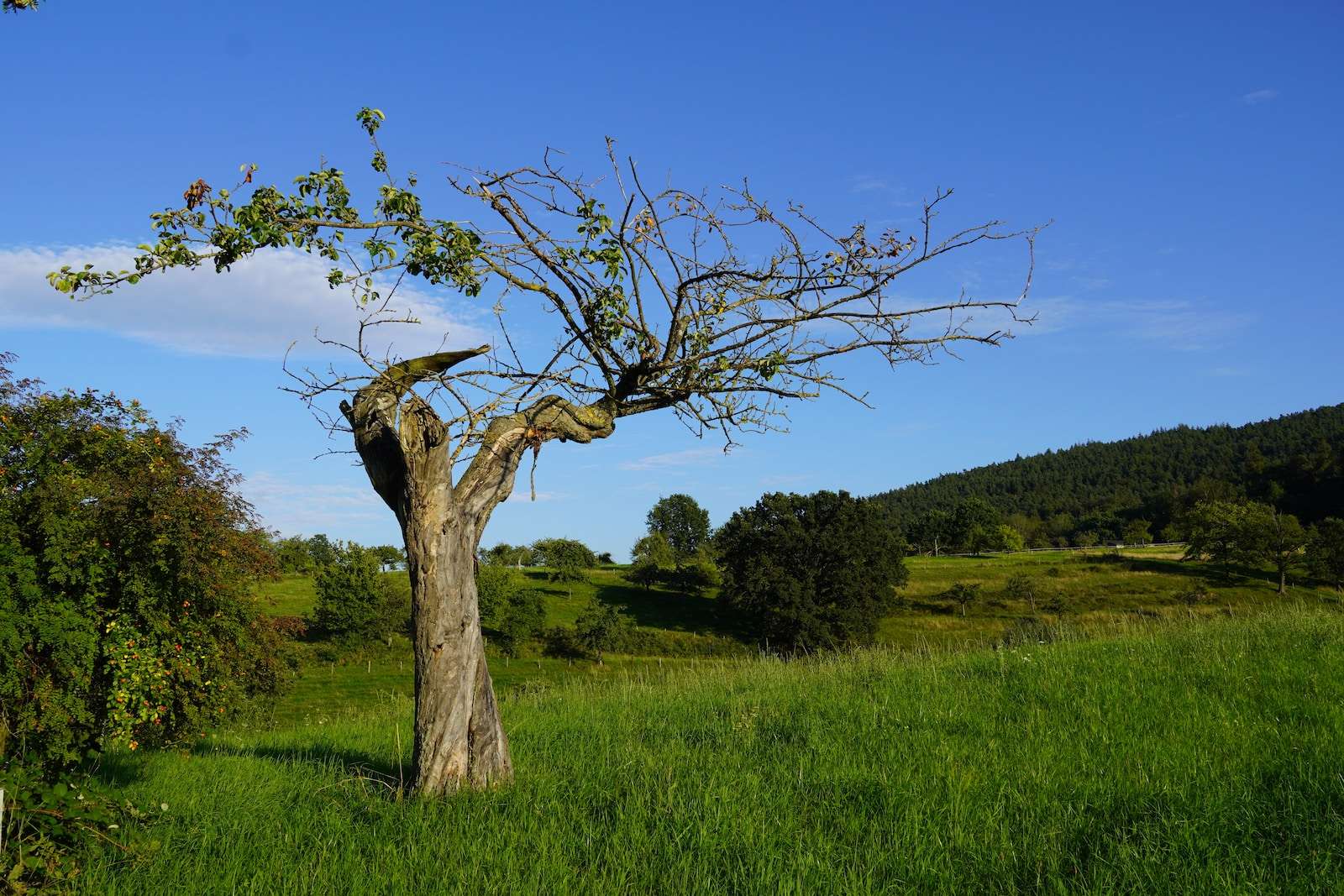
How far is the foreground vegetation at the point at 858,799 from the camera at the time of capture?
18.1 feet

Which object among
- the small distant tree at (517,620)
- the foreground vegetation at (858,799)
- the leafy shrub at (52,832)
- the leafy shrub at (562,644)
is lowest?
the leafy shrub at (562,644)

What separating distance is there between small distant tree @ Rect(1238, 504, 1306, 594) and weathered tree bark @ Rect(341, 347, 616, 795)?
7761 centimetres

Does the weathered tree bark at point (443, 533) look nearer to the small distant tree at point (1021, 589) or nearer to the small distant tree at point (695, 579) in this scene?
the small distant tree at point (1021, 589)

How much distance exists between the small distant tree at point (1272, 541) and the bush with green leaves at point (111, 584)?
76677 millimetres

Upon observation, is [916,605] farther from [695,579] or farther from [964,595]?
[695,579]

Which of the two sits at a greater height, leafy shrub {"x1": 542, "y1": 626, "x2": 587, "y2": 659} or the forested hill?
the forested hill

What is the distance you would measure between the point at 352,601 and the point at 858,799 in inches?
2086

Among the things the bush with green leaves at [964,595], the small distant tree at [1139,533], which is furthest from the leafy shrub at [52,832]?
the small distant tree at [1139,533]

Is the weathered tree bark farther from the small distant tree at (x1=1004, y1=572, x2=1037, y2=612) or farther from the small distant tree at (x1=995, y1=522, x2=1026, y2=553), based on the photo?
the small distant tree at (x1=995, y1=522, x2=1026, y2=553)

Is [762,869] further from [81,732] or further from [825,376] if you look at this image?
[81,732]

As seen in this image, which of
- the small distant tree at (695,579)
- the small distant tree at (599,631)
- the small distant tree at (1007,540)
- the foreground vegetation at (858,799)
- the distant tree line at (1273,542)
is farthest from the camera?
the small distant tree at (1007,540)

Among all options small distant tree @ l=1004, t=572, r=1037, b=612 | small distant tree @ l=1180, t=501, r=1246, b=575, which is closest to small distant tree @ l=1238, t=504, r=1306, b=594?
small distant tree @ l=1180, t=501, r=1246, b=575

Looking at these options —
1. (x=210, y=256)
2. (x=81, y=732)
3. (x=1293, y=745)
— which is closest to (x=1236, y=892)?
(x=1293, y=745)

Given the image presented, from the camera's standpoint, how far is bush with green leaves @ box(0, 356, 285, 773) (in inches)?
492
